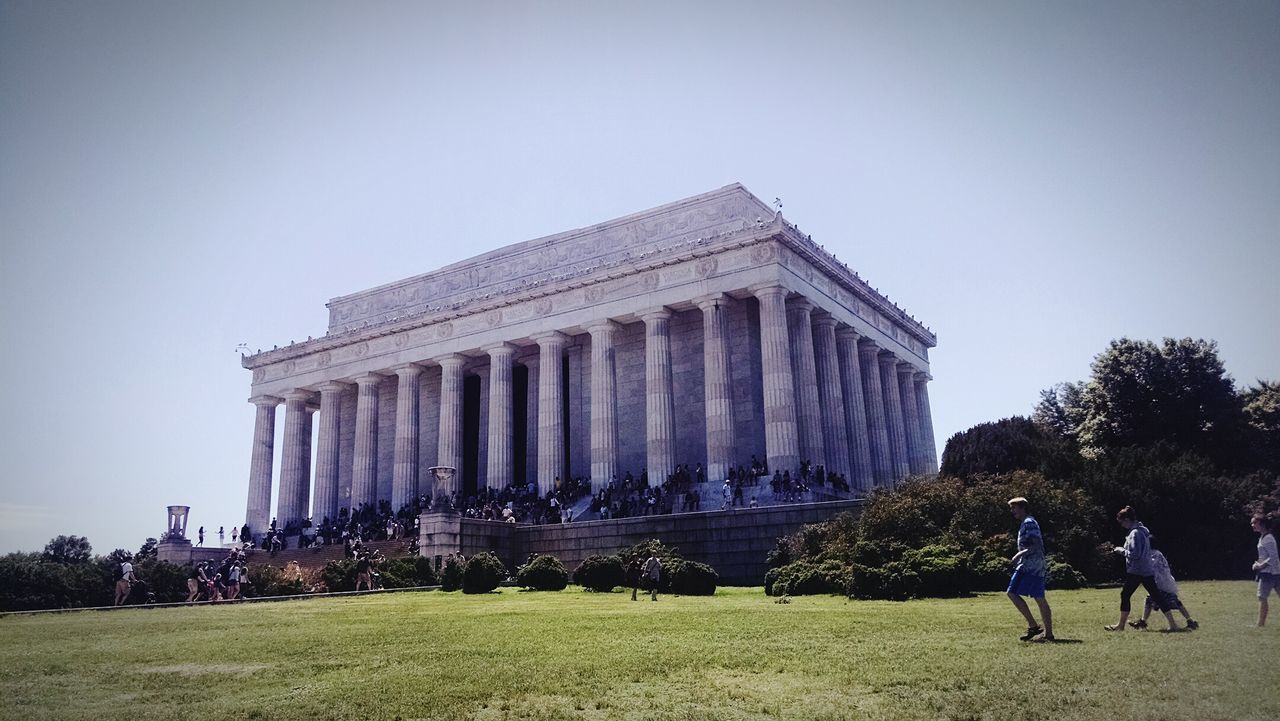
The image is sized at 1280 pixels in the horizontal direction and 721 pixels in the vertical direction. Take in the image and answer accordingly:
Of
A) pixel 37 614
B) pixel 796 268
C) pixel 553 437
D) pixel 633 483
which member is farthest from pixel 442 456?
pixel 37 614

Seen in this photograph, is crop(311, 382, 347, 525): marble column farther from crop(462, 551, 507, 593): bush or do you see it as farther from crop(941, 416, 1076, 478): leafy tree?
crop(941, 416, 1076, 478): leafy tree

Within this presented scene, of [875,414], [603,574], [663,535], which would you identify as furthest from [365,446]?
[603,574]

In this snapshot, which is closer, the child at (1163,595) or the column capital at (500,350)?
the child at (1163,595)

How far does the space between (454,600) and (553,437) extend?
24732mm

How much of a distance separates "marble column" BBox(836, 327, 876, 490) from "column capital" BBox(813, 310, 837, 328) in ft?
6.92

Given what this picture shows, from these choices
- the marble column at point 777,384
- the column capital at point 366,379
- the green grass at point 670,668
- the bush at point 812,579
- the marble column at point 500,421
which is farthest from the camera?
the column capital at point 366,379

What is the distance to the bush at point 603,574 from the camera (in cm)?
2458

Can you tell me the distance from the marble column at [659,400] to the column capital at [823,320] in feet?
27.0

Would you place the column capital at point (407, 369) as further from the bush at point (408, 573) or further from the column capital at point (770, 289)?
the bush at point (408, 573)

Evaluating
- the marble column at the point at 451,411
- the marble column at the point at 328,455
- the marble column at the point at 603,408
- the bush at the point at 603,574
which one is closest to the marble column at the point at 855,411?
the marble column at the point at 603,408

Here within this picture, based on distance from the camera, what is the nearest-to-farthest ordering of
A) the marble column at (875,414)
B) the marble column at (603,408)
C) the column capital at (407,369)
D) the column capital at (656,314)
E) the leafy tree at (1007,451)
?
the leafy tree at (1007,451) → the marble column at (603,408) → the column capital at (656,314) → the marble column at (875,414) → the column capital at (407,369)

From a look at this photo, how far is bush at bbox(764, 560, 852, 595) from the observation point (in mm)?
20922

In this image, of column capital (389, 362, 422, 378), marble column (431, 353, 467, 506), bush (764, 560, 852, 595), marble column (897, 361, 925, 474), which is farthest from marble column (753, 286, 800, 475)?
column capital (389, 362, 422, 378)

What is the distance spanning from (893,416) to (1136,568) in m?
43.4
